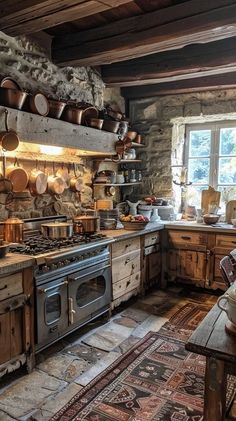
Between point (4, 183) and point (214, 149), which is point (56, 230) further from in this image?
point (214, 149)

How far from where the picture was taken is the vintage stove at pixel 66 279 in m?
2.22

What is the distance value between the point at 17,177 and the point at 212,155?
2.64 metres

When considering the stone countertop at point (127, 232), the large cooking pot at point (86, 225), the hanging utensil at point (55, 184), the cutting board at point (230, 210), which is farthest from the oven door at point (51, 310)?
the cutting board at point (230, 210)

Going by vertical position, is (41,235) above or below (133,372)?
above

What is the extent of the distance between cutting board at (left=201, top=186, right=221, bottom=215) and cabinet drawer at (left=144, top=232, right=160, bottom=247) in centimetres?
76

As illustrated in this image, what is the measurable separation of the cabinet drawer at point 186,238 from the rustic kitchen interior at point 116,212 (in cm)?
2

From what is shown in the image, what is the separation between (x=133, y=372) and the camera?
2234mm

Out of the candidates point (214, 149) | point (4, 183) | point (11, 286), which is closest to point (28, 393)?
point (11, 286)

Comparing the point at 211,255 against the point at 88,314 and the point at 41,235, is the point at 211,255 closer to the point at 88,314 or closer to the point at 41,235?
the point at 88,314

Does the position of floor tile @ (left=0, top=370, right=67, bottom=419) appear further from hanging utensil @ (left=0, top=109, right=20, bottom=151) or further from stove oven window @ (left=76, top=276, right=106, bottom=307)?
hanging utensil @ (left=0, top=109, right=20, bottom=151)

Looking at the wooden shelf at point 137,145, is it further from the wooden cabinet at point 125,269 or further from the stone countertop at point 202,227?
the wooden cabinet at point 125,269

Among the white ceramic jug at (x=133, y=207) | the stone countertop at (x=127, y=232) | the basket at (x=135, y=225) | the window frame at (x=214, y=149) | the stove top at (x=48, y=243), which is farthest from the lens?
the window frame at (x=214, y=149)

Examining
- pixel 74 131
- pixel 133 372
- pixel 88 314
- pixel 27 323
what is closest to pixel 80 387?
pixel 133 372

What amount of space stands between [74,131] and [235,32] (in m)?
1.51
